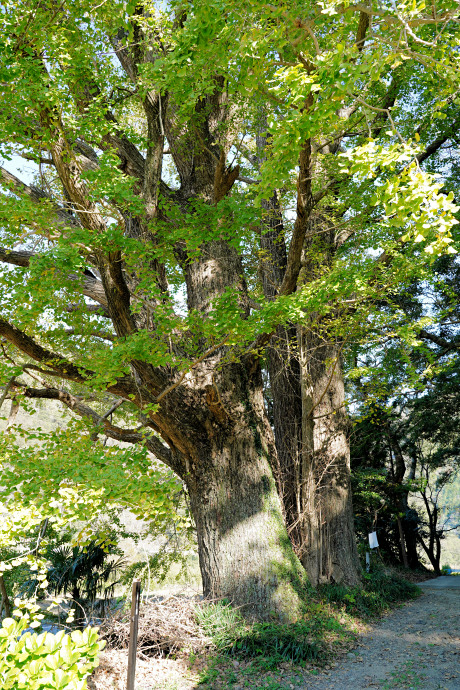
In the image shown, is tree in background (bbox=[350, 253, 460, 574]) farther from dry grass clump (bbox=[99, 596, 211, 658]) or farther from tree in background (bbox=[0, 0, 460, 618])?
dry grass clump (bbox=[99, 596, 211, 658])

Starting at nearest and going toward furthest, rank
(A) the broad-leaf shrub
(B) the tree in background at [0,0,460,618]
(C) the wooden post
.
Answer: (A) the broad-leaf shrub
(C) the wooden post
(B) the tree in background at [0,0,460,618]

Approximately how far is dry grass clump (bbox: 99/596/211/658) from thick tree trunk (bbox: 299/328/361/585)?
275cm

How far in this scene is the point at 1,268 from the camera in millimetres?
6742

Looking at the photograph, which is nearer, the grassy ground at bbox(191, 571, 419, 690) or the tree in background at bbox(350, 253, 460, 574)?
the grassy ground at bbox(191, 571, 419, 690)

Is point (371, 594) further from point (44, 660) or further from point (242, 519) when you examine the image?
point (44, 660)

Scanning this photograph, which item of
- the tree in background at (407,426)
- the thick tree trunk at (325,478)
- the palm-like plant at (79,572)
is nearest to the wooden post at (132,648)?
the thick tree trunk at (325,478)

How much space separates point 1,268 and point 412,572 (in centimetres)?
1405

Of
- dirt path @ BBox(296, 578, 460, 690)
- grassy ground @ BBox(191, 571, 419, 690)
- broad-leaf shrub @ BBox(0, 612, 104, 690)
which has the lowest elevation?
dirt path @ BBox(296, 578, 460, 690)

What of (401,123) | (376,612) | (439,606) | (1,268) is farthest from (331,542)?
(401,123)

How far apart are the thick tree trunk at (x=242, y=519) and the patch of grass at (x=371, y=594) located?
1656 mm

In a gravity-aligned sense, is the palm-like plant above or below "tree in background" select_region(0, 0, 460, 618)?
below

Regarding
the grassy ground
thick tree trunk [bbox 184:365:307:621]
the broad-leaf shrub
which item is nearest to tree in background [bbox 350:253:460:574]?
thick tree trunk [bbox 184:365:307:621]

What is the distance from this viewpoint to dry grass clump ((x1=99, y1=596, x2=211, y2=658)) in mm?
5254

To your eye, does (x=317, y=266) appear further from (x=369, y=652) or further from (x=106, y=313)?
(x=369, y=652)
